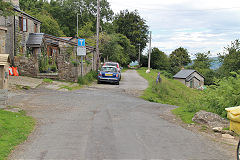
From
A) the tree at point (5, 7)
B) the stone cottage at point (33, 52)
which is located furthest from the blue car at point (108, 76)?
the tree at point (5, 7)

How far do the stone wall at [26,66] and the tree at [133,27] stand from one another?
55.4 m

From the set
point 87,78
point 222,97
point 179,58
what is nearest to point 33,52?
point 87,78

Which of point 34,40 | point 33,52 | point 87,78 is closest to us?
point 87,78

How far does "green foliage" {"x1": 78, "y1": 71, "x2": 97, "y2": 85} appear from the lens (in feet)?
71.2

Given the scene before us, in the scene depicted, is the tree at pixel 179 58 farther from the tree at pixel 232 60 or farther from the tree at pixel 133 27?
the tree at pixel 232 60

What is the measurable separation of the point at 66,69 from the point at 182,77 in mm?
43526

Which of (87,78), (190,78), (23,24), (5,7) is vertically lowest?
(190,78)

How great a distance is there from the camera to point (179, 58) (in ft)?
313

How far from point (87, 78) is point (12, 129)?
15.4 m

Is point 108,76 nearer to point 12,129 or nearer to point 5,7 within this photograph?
point 5,7

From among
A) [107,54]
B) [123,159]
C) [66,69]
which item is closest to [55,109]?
[123,159]

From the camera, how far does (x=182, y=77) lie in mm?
60719

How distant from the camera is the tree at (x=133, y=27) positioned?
251ft

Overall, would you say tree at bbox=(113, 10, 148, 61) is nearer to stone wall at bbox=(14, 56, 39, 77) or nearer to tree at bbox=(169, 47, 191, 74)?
tree at bbox=(169, 47, 191, 74)
